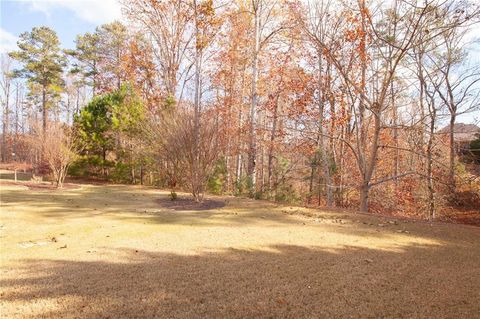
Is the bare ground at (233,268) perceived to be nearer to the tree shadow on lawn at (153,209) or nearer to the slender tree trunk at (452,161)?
the tree shadow on lawn at (153,209)

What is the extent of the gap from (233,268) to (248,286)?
511 millimetres

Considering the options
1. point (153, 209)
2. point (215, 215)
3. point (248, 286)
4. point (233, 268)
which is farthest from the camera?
point (153, 209)

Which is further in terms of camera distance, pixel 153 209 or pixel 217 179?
pixel 217 179

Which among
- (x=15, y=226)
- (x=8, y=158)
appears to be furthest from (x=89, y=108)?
(x=8, y=158)

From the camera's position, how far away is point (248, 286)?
3.03 metres

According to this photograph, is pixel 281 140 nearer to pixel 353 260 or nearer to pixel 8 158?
pixel 353 260

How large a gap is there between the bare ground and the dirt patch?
153cm

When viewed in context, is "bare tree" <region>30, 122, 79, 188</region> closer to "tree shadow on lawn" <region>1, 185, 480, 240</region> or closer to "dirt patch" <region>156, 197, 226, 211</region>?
"tree shadow on lawn" <region>1, 185, 480, 240</region>

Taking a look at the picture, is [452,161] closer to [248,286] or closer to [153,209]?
[153,209]

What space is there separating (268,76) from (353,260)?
13.1 m

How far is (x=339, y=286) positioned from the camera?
3084 millimetres

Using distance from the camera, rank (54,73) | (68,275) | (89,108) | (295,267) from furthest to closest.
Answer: (54,73), (89,108), (295,267), (68,275)

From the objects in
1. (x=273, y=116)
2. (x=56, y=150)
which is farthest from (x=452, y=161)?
(x=56, y=150)

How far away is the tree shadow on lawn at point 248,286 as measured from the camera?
2547 millimetres
